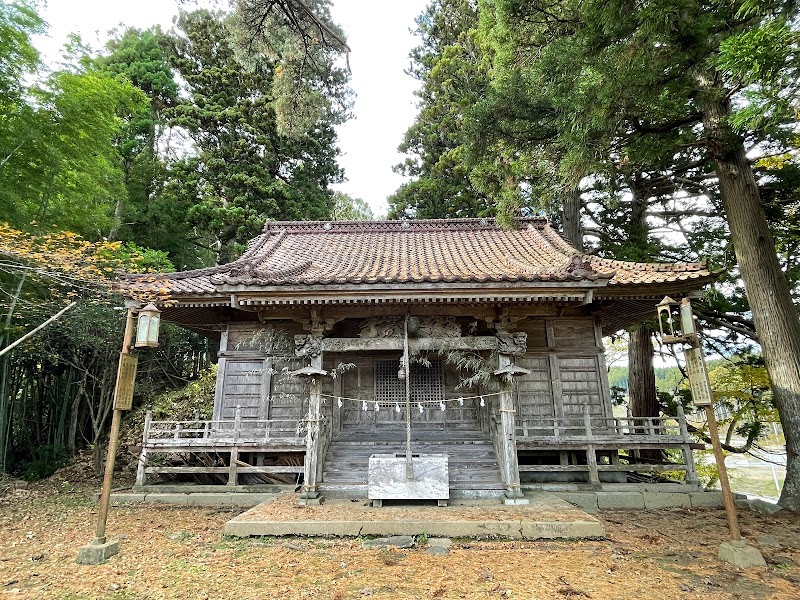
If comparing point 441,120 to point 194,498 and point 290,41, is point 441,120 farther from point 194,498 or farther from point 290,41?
point 194,498

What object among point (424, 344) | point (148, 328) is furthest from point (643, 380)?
point (148, 328)

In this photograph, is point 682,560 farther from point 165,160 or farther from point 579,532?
point 165,160

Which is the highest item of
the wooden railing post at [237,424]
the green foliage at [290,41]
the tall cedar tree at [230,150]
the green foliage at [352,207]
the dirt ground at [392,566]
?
the green foliage at [352,207]

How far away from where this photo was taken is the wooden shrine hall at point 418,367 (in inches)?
287

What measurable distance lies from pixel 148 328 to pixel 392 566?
4.35m

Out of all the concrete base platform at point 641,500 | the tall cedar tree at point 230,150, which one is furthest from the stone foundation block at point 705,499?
the tall cedar tree at point 230,150

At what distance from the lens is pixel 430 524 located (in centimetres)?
605

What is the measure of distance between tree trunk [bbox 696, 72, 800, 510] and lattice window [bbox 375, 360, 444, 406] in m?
6.33

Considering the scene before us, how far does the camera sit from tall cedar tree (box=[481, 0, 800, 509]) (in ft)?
16.0

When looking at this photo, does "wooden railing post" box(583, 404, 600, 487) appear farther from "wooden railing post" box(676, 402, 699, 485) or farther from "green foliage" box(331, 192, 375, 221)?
"green foliage" box(331, 192, 375, 221)

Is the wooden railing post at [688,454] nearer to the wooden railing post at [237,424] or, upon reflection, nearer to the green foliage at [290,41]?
the wooden railing post at [237,424]

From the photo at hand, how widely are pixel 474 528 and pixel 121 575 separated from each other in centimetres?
444

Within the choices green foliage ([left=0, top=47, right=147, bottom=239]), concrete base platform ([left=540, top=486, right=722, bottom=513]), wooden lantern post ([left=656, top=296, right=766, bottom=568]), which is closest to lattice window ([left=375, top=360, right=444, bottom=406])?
concrete base platform ([left=540, top=486, right=722, bottom=513])

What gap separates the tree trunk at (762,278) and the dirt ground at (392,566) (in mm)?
1583
